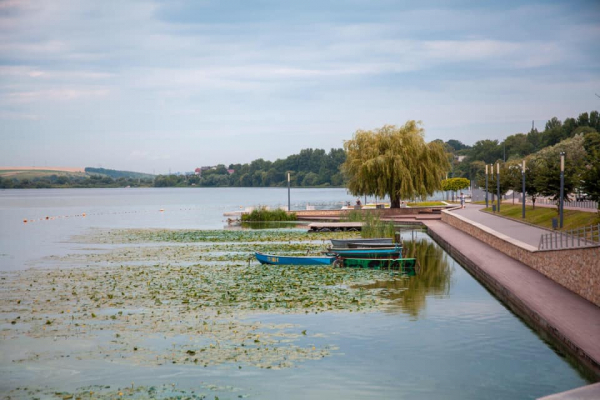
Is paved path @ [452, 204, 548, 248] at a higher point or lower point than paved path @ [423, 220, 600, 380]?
higher

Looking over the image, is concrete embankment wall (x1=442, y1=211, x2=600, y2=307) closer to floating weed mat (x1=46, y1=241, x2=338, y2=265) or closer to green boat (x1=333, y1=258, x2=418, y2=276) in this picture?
green boat (x1=333, y1=258, x2=418, y2=276)

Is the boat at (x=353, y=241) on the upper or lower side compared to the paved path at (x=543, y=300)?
upper

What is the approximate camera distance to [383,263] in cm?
2695

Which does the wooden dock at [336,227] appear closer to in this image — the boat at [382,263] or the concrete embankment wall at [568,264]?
the boat at [382,263]

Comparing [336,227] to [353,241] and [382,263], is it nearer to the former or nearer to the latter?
[353,241]

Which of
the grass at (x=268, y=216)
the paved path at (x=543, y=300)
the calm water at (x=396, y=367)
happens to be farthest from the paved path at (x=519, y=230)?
the grass at (x=268, y=216)

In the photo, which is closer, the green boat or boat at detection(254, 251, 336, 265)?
the green boat

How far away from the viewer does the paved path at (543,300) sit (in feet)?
42.8

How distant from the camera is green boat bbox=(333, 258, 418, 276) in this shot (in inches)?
1025

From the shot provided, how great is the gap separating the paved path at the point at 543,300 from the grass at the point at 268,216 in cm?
3237

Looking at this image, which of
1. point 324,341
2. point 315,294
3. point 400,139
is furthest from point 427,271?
point 400,139

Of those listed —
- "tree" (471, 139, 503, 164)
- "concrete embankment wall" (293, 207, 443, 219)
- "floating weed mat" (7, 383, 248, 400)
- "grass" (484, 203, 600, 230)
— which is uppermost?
"tree" (471, 139, 503, 164)

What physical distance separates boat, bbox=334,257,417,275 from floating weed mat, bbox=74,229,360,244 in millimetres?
12071

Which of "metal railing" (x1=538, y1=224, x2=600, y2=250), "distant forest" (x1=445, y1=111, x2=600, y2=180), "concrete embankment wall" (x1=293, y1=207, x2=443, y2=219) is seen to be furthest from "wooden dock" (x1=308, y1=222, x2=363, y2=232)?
"distant forest" (x1=445, y1=111, x2=600, y2=180)
